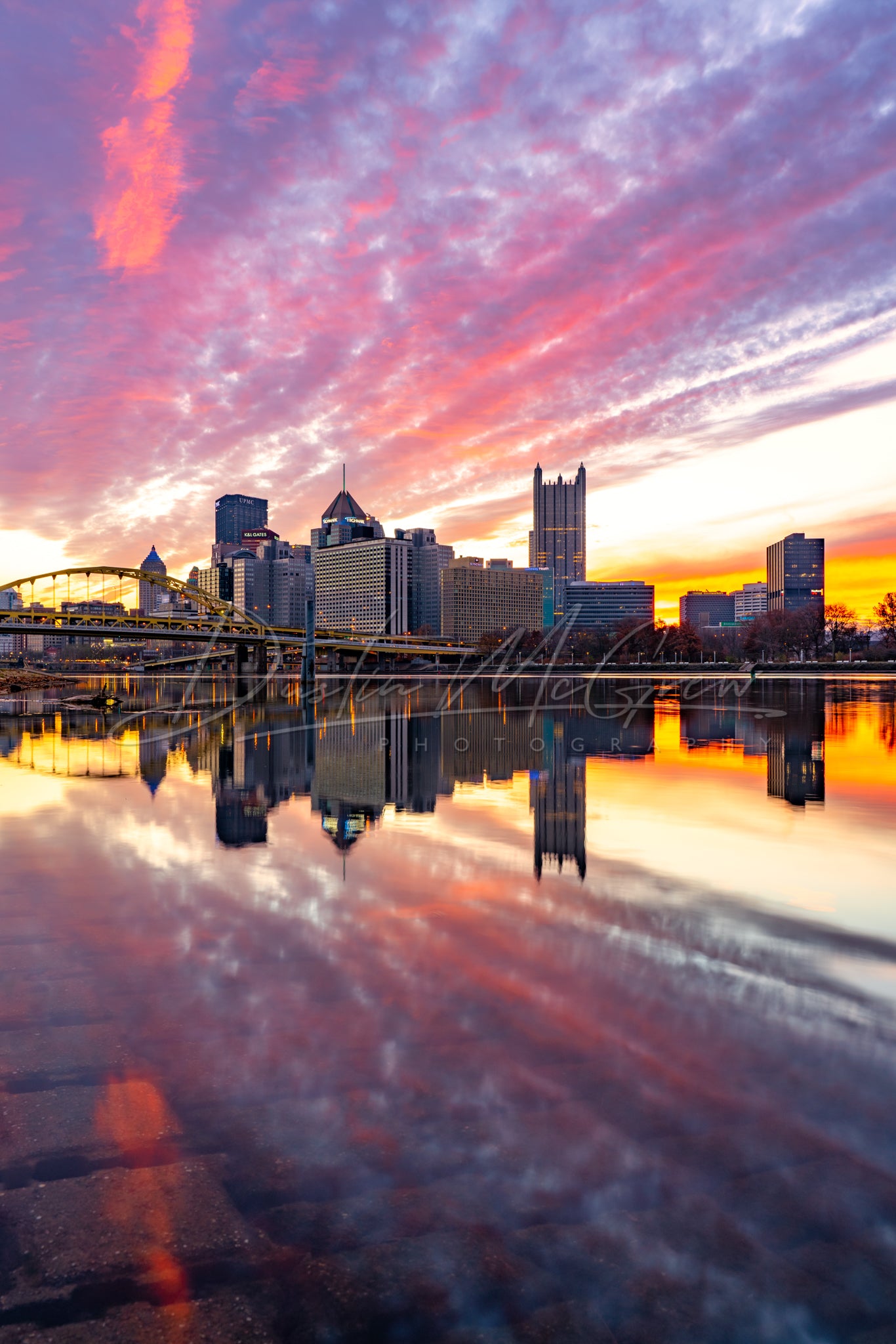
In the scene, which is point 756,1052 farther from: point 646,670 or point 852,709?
point 646,670

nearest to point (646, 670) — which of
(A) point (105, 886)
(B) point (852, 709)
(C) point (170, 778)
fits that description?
(B) point (852, 709)

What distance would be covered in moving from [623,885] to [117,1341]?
7.90 m

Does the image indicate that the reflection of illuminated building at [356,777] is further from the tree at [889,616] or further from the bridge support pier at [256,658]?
the tree at [889,616]

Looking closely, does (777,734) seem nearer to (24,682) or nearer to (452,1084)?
(452,1084)

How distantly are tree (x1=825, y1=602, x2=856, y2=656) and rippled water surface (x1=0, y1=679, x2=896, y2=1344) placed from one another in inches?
6127

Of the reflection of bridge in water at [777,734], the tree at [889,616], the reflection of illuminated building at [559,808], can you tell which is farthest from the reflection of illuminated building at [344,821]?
the tree at [889,616]

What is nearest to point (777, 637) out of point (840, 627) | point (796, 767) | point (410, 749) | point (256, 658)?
point (840, 627)

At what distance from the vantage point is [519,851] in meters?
12.4

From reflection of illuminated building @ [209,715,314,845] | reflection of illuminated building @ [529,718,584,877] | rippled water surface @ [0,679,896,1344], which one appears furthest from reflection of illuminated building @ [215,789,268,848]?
reflection of illuminated building @ [529,718,584,877]

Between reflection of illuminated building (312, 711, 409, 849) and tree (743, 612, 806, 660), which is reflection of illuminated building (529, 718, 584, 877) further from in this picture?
tree (743, 612, 806, 660)

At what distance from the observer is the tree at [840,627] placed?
153500 mm

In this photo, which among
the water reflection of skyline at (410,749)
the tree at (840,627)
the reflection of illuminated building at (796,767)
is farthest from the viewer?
the tree at (840,627)

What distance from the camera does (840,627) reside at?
15688 centimetres

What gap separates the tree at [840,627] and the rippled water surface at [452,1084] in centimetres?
15563
